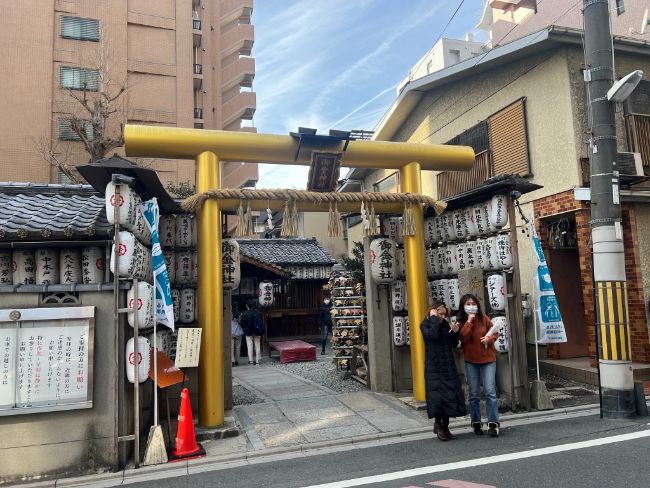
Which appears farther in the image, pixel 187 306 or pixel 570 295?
pixel 570 295

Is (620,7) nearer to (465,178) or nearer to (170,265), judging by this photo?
(465,178)

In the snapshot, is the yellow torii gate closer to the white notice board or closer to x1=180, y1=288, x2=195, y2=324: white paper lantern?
x1=180, y1=288, x2=195, y2=324: white paper lantern

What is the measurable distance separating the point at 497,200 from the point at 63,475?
8.02m

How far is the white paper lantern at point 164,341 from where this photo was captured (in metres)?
7.80

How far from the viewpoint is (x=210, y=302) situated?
7.95m

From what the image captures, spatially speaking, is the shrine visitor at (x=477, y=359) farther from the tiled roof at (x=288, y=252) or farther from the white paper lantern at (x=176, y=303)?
the tiled roof at (x=288, y=252)

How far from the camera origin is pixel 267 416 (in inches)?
340

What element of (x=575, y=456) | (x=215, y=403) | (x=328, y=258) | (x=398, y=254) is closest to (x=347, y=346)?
(x=398, y=254)

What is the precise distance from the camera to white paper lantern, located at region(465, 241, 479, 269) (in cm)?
920

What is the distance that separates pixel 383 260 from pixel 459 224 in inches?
68.0

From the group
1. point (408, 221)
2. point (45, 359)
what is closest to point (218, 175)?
point (408, 221)

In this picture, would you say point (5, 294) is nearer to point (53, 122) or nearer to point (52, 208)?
point (52, 208)

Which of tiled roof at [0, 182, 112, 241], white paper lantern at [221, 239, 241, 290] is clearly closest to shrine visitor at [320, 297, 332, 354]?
white paper lantern at [221, 239, 241, 290]

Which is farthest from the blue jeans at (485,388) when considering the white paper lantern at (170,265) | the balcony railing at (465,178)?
the balcony railing at (465,178)
